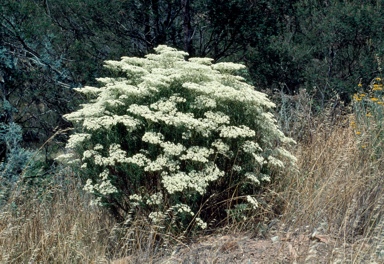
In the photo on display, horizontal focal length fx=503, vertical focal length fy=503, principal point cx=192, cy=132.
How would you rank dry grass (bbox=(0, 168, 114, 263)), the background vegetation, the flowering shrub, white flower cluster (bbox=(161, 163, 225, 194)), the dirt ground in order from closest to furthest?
the dirt ground, dry grass (bbox=(0, 168, 114, 263)), white flower cluster (bbox=(161, 163, 225, 194)), the flowering shrub, the background vegetation

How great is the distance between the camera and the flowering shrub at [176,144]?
3.98 m

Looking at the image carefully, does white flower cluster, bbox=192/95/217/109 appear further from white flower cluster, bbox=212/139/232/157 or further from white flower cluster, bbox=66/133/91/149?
white flower cluster, bbox=66/133/91/149

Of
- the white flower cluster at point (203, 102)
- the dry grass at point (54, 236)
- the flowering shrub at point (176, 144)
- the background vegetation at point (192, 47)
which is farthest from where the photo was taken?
the background vegetation at point (192, 47)

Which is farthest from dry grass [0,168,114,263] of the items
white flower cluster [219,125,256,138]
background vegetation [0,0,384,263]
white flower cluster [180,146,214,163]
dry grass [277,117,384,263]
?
background vegetation [0,0,384,263]

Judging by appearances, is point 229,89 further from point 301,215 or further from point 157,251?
point 157,251

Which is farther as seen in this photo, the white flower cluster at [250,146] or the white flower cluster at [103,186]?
the white flower cluster at [250,146]

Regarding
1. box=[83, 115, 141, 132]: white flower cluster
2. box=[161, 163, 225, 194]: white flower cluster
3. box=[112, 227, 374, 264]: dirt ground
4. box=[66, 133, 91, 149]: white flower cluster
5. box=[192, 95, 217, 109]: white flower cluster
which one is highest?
box=[192, 95, 217, 109]: white flower cluster

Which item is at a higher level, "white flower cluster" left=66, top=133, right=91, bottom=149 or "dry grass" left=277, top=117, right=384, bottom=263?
"white flower cluster" left=66, top=133, right=91, bottom=149

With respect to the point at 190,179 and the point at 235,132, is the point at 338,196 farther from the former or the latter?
the point at 190,179

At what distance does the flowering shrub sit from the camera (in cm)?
398

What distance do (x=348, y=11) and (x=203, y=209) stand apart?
6.05 m

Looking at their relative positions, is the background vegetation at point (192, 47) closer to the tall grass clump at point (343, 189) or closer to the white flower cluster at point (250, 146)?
the tall grass clump at point (343, 189)

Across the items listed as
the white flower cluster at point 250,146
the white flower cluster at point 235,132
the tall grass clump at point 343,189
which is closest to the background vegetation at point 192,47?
the tall grass clump at point 343,189

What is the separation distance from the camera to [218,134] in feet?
14.3
